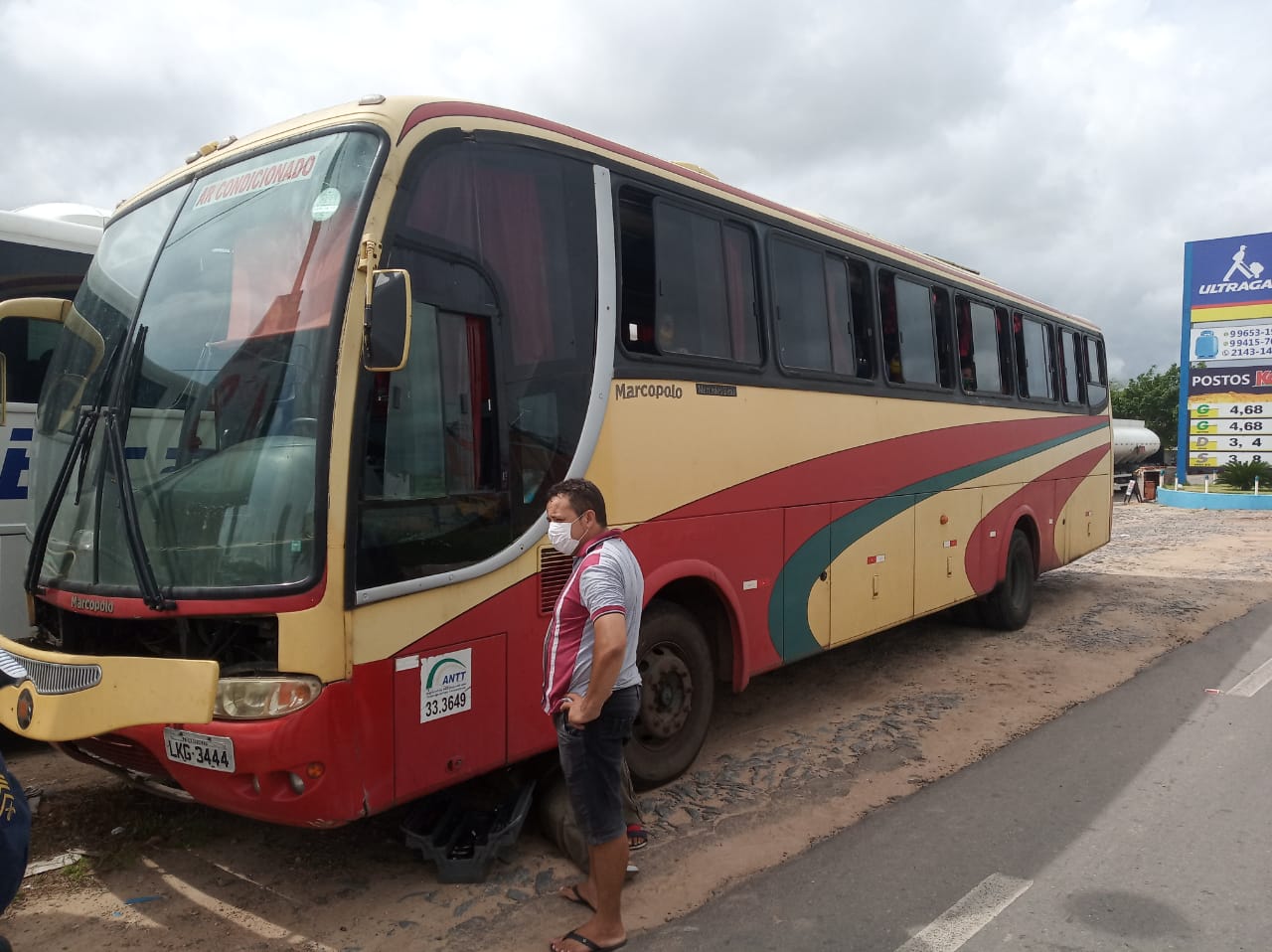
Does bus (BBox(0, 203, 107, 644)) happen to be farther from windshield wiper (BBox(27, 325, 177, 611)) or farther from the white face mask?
the white face mask

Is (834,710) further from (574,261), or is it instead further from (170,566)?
(170,566)

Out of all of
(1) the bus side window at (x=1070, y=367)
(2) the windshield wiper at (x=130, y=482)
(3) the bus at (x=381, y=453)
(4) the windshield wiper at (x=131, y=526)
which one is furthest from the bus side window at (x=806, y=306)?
(1) the bus side window at (x=1070, y=367)

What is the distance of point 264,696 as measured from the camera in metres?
3.48

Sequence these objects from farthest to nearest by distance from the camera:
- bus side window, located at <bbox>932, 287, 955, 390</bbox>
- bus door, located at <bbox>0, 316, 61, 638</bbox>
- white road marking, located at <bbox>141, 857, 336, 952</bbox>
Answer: bus side window, located at <bbox>932, 287, 955, 390</bbox>, bus door, located at <bbox>0, 316, 61, 638</bbox>, white road marking, located at <bbox>141, 857, 336, 952</bbox>

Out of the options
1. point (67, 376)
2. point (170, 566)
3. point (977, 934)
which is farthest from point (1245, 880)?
point (67, 376)

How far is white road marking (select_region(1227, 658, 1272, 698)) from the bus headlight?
6.96 metres

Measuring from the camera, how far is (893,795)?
5246 mm

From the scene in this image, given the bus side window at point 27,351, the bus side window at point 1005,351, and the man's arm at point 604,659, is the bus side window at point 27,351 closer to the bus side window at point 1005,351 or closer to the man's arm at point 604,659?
the man's arm at point 604,659

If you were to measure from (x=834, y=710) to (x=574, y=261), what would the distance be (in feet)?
13.1

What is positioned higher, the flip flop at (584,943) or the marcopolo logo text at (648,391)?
the marcopolo logo text at (648,391)

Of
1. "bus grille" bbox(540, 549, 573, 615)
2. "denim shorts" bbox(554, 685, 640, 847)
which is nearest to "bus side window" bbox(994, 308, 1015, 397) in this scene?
"bus grille" bbox(540, 549, 573, 615)

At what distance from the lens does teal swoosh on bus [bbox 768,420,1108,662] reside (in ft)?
19.9

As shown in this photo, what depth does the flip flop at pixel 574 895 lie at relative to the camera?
395cm

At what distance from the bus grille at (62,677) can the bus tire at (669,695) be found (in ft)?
8.13
